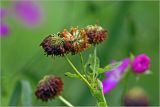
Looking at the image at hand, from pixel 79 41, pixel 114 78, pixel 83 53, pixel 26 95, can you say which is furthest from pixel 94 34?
pixel 83 53

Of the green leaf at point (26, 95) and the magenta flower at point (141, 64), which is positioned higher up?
the magenta flower at point (141, 64)

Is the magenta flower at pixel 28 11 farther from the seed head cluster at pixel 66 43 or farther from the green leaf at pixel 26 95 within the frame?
the seed head cluster at pixel 66 43

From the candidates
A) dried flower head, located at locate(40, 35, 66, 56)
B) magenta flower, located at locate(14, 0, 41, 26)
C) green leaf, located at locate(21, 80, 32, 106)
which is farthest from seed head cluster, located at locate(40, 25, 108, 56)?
magenta flower, located at locate(14, 0, 41, 26)

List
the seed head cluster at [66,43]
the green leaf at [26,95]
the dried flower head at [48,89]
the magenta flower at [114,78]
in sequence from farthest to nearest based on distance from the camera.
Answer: the magenta flower at [114,78], the green leaf at [26,95], the dried flower head at [48,89], the seed head cluster at [66,43]

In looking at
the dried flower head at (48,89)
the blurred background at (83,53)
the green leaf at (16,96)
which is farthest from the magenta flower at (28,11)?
the dried flower head at (48,89)

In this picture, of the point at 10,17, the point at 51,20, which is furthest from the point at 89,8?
the point at 51,20

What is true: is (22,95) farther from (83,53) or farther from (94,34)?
(83,53)
